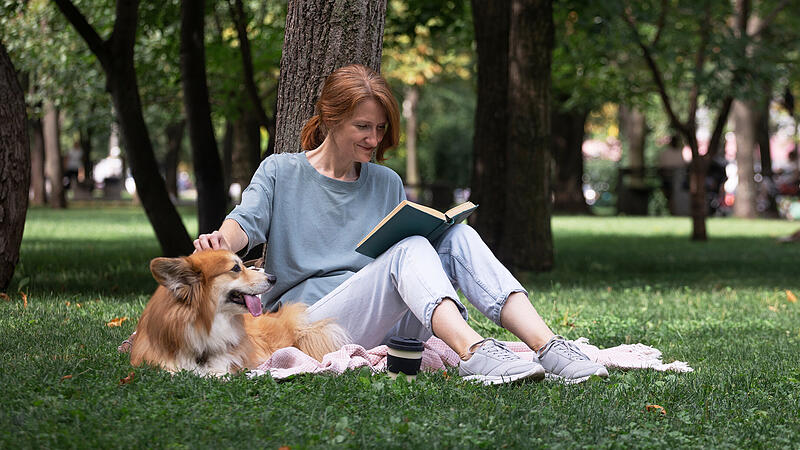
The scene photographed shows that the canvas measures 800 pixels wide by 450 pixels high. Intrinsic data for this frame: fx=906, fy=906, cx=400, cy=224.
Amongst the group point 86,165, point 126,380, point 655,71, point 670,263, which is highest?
point 655,71

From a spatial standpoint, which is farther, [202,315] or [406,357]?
[406,357]

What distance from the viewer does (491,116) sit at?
1062 centimetres

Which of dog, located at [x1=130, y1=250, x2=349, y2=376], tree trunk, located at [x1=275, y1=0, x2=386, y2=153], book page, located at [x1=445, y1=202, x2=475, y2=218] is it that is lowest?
dog, located at [x1=130, y1=250, x2=349, y2=376]

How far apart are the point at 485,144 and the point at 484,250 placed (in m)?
6.41

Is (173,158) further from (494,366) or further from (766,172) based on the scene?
(494,366)

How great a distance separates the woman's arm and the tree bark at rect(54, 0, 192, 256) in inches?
215

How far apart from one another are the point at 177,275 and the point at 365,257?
4.19 ft

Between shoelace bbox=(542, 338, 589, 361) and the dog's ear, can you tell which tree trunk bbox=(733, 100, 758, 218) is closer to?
shoelace bbox=(542, 338, 589, 361)

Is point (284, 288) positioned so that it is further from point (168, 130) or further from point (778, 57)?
point (168, 130)

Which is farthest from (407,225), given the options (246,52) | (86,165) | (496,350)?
(86,165)

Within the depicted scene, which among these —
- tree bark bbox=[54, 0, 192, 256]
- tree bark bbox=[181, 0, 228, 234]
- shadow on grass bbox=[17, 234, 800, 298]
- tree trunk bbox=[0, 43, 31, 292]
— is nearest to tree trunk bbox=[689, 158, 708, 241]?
shadow on grass bbox=[17, 234, 800, 298]

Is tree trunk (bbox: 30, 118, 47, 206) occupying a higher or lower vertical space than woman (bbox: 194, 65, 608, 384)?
higher

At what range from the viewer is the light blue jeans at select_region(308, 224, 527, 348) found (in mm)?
4078

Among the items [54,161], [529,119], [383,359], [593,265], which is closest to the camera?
[383,359]
